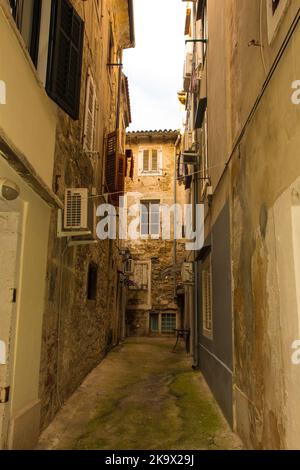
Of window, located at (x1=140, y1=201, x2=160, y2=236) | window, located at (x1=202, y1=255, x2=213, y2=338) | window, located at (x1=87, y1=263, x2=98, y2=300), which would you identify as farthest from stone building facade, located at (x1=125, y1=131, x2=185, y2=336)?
window, located at (x1=87, y1=263, x2=98, y2=300)

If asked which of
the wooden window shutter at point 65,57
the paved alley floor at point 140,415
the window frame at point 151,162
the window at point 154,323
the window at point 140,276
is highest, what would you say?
the window frame at point 151,162

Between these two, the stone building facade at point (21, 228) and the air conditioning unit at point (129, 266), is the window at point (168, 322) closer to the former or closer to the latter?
the air conditioning unit at point (129, 266)

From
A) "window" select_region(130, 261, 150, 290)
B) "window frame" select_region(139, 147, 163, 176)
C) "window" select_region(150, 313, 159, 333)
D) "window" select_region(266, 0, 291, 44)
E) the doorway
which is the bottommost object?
"window" select_region(150, 313, 159, 333)

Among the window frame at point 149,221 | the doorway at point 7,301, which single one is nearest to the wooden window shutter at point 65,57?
the doorway at point 7,301

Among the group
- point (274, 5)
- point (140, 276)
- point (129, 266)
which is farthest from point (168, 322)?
point (274, 5)

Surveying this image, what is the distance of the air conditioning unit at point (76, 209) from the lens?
5637 mm

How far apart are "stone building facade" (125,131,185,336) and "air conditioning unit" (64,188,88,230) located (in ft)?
37.2

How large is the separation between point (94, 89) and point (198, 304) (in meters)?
5.79

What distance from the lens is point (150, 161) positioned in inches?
763

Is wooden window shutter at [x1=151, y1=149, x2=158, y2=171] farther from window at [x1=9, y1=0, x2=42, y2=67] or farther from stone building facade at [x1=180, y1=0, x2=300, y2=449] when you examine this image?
window at [x1=9, y1=0, x2=42, y2=67]

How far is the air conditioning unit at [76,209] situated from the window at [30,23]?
1.88 metres

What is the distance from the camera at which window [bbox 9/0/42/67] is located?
4521 millimetres

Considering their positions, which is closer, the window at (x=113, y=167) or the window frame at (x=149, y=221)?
Result: the window at (x=113, y=167)

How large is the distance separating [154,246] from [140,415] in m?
12.9
